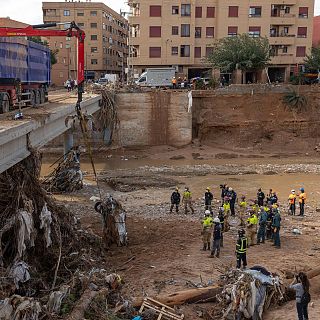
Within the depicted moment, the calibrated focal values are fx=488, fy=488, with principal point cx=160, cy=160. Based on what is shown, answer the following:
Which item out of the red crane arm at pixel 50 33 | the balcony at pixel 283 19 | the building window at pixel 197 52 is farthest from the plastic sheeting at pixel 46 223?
the balcony at pixel 283 19

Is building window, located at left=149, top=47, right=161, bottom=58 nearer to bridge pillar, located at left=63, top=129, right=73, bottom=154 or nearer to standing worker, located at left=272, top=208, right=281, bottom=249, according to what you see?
bridge pillar, located at left=63, top=129, right=73, bottom=154

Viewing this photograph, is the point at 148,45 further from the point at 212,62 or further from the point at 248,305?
the point at 248,305

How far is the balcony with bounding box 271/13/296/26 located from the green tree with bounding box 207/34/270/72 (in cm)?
738

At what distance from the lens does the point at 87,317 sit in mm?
10625

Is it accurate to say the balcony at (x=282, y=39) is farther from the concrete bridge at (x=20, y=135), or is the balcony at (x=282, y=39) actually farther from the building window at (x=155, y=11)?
the concrete bridge at (x=20, y=135)

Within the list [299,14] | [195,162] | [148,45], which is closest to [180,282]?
[195,162]

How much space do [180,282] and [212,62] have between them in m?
40.5

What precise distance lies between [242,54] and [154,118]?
1225 centimetres

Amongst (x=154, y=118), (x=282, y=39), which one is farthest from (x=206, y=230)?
(x=282, y=39)

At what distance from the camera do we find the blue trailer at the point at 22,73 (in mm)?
21456

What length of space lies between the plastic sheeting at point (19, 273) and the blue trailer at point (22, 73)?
26.2 feet

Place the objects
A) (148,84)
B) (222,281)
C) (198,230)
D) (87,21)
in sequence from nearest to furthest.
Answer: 1. (222,281)
2. (198,230)
3. (148,84)
4. (87,21)

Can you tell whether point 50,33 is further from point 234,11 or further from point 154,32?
point 234,11

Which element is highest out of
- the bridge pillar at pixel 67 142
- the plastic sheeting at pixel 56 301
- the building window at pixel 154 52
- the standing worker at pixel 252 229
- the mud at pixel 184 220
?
the building window at pixel 154 52
